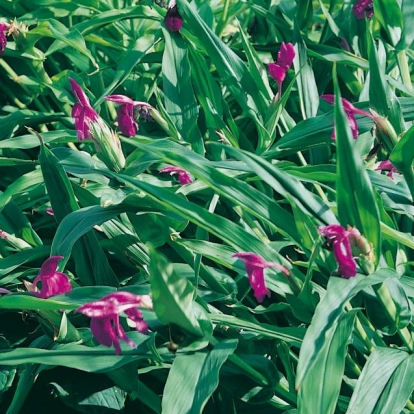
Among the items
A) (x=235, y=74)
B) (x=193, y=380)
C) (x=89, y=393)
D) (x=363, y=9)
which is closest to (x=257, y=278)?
(x=193, y=380)

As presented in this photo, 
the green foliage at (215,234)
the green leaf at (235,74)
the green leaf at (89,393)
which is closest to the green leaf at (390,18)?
the green foliage at (215,234)

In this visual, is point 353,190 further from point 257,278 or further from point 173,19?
point 173,19

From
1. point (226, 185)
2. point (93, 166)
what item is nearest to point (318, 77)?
point (93, 166)

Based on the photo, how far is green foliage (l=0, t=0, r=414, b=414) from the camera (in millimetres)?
795

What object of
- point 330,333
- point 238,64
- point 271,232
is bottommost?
point 271,232

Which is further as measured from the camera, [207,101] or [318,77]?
→ [318,77]

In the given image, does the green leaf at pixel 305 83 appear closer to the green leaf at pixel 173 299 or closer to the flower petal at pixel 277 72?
the flower petal at pixel 277 72

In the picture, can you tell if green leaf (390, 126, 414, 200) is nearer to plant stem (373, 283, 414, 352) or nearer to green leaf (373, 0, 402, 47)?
plant stem (373, 283, 414, 352)

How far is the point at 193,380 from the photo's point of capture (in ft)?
2.54

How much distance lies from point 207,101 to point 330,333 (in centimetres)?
61

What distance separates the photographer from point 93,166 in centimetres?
113

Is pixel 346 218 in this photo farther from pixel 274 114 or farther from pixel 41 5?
pixel 41 5

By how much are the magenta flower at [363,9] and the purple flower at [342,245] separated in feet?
2.48

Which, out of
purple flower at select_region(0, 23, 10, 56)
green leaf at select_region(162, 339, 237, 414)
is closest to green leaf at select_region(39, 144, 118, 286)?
green leaf at select_region(162, 339, 237, 414)
